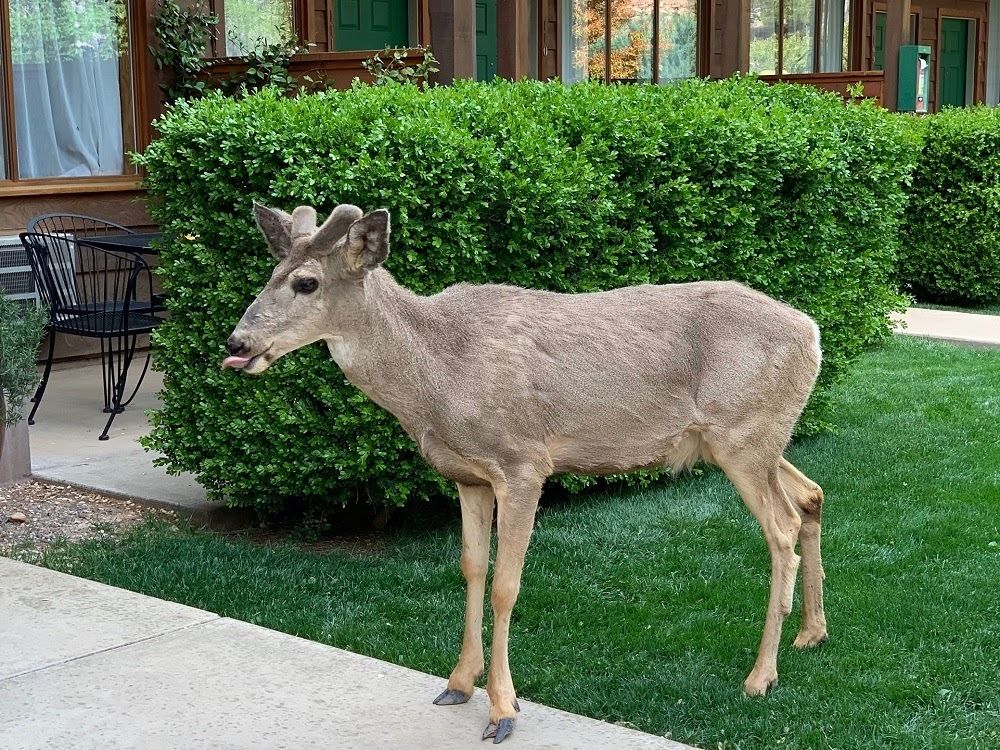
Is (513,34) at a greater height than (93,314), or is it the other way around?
(513,34)

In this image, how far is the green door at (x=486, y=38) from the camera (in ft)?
48.8

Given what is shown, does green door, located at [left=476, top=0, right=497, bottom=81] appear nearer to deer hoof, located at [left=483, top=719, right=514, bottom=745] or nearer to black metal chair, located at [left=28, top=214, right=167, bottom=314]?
black metal chair, located at [left=28, top=214, right=167, bottom=314]

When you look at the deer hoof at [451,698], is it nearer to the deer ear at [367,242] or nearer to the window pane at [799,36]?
the deer ear at [367,242]

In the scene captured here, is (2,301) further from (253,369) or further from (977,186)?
(977,186)

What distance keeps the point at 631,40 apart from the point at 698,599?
12.7m

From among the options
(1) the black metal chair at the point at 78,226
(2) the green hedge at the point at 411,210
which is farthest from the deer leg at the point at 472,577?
(1) the black metal chair at the point at 78,226

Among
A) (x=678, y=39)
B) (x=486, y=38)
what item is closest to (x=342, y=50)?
(x=486, y=38)

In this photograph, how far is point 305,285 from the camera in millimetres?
4156

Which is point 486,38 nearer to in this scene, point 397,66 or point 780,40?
point 397,66

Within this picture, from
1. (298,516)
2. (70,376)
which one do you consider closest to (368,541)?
(298,516)

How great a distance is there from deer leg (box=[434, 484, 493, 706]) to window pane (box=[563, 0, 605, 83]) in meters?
12.8

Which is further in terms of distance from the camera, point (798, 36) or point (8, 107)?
point (798, 36)

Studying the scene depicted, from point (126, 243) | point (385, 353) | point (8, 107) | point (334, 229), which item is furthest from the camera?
point (8, 107)

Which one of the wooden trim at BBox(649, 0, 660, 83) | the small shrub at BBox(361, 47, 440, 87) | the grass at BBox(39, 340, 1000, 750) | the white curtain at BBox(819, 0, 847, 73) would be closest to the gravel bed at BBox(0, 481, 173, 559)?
the grass at BBox(39, 340, 1000, 750)
